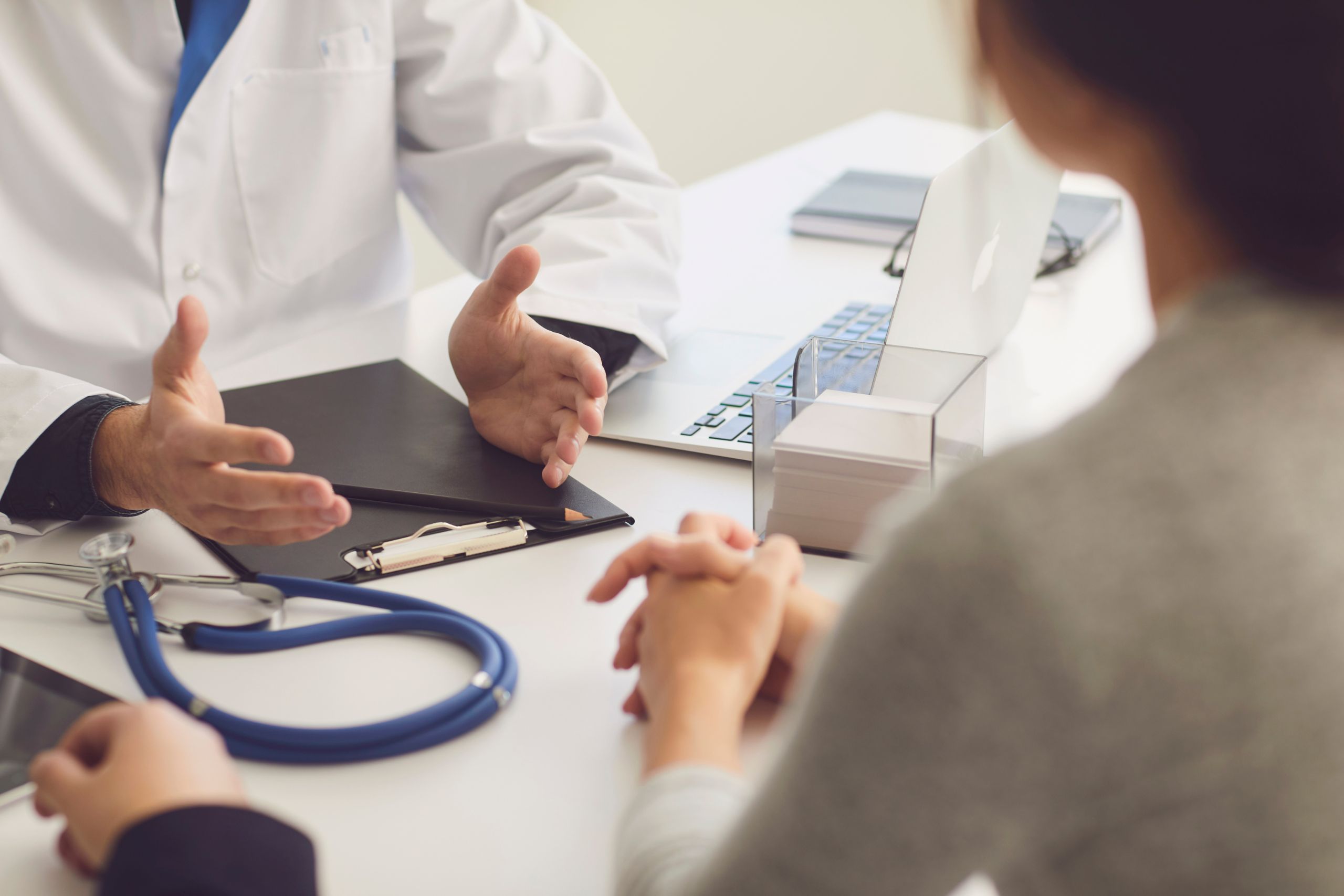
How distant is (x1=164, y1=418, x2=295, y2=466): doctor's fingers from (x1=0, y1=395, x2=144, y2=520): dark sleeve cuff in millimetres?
99

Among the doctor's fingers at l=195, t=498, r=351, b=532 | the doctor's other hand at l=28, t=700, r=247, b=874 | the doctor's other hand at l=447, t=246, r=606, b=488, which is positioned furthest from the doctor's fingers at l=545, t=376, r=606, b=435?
the doctor's other hand at l=28, t=700, r=247, b=874

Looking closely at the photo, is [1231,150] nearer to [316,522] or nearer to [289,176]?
[316,522]

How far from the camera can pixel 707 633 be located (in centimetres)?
51

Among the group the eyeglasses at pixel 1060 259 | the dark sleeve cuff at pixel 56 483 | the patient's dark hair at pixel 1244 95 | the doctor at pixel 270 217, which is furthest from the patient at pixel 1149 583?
the eyeglasses at pixel 1060 259

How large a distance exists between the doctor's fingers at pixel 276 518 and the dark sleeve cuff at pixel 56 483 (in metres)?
0.12

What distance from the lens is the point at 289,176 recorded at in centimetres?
122

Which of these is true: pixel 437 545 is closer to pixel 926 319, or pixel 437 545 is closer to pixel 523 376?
pixel 523 376

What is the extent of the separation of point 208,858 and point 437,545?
13.1 inches

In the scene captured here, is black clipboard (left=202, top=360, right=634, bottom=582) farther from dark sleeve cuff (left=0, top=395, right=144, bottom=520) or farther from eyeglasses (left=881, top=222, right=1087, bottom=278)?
eyeglasses (left=881, top=222, right=1087, bottom=278)

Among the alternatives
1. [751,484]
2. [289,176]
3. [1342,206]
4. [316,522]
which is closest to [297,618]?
[316,522]

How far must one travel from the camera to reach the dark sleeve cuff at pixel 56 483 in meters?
0.73

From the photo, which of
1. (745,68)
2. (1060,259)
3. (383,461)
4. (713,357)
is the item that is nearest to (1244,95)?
(383,461)

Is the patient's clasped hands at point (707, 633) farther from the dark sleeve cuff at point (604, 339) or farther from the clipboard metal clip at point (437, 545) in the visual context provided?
the dark sleeve cuff at point (604, 339)

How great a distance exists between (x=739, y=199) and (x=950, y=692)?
4.48 feet
